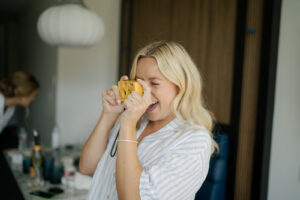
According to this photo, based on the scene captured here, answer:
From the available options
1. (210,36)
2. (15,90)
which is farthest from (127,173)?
(15,90)

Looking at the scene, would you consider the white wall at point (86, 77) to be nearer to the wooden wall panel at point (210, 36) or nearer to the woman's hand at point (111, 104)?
the wooden wall panel at point (210, 36)

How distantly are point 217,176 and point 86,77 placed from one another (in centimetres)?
203

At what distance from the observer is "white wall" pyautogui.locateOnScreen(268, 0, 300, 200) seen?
1.65 m

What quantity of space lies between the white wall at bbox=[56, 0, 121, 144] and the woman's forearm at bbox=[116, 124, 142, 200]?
97.7 inches

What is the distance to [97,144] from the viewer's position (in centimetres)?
118

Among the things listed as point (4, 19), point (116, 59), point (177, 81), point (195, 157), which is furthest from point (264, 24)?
point (4, 19)

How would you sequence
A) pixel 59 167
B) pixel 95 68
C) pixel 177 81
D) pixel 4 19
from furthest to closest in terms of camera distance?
pixel 4 19 → pixel 95 68 → pixel 59 167 → pixel 177 81

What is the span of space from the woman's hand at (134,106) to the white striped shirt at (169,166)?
0.14 m

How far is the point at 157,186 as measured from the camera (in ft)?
2.85

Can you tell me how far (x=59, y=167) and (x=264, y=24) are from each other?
1559 mm

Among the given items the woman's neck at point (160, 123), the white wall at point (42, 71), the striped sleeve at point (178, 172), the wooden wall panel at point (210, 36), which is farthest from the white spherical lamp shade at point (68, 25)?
the white wall at point (42, 71)

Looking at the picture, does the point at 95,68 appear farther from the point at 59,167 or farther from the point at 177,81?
the point at 177,81

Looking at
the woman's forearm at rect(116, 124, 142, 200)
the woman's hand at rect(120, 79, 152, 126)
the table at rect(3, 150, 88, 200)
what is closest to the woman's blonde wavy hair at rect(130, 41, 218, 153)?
the woman's hand at rect(120, 79, 152, 126)

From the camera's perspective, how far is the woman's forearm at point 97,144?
1.18 m
